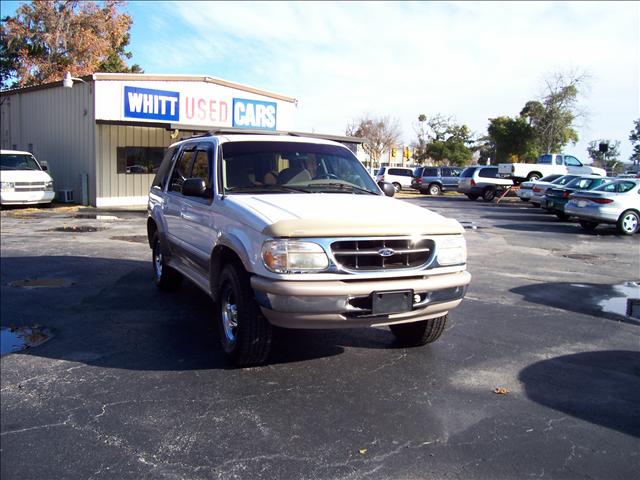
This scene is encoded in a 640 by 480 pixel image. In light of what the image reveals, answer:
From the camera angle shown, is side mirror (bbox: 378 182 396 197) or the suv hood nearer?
the suv hood

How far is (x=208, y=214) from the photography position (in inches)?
209

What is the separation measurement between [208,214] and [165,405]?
1.94m

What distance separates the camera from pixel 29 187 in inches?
742

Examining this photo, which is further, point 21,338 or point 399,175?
point 399,175

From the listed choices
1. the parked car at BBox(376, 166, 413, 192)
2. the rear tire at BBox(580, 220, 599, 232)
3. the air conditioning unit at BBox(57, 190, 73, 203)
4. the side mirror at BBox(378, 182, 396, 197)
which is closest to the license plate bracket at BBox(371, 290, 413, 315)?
the side mirror at BBox(378, 182, 396, 197)

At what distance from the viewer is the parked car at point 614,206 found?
15.9m

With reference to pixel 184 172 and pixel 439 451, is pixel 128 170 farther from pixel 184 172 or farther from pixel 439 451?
pixel 439 451

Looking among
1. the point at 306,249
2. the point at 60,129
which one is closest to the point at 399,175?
the point at 60,129

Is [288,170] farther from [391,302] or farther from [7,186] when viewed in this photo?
[7,186]

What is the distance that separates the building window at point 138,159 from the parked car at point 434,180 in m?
17.9

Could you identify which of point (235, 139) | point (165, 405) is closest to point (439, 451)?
point (165, 405)

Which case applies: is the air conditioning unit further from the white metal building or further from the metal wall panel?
the metal wall panel

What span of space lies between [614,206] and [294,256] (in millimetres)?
14548

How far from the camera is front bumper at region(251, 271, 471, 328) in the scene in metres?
4.05
